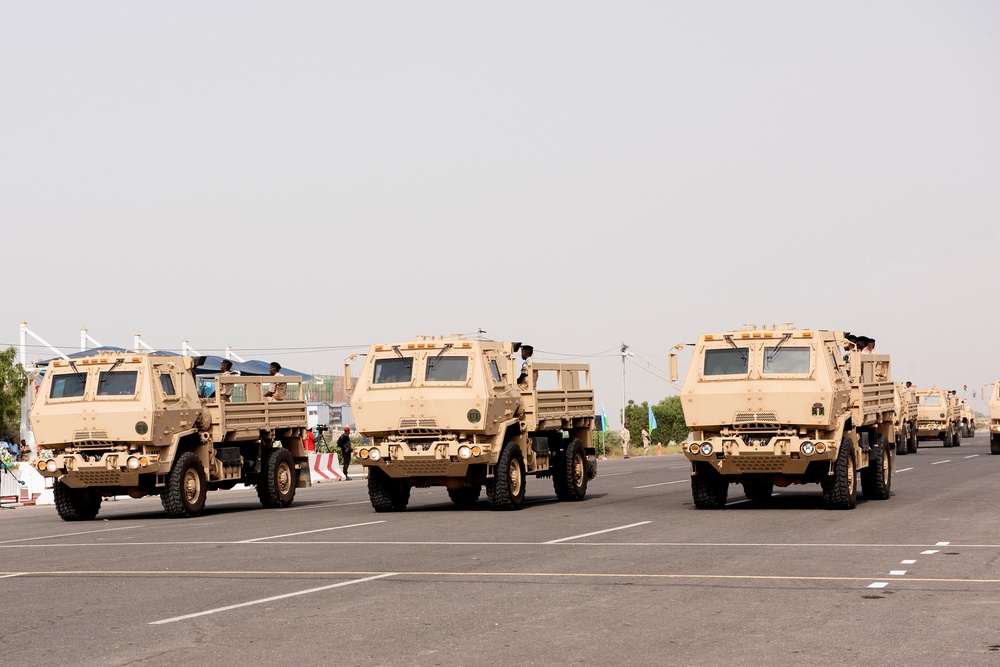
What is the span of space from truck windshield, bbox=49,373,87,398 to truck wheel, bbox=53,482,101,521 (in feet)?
4.87

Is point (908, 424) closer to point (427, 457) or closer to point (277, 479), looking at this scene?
point (277, 479)

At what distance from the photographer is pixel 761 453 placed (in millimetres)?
20344

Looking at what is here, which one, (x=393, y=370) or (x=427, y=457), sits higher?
(x=393, y=370)

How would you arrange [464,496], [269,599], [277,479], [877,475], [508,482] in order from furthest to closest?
[277,479] → [464,496] → [877,475] → [508,482] → [269,599]

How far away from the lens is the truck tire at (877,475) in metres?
23.4

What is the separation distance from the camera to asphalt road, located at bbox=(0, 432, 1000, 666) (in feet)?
29.1

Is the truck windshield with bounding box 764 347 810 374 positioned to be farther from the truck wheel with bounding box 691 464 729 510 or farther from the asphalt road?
the asphalt road

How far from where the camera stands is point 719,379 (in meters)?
21.0

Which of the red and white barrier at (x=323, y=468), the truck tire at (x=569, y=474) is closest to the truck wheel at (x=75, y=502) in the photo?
the truck tire at (x=569, y=474)

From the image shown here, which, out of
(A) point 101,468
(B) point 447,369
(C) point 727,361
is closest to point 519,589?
(C) point 727,361

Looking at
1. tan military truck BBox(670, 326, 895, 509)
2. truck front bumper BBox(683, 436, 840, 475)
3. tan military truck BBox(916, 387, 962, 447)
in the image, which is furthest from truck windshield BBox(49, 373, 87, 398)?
tan military truck BBox(916, 387, 962, 447)

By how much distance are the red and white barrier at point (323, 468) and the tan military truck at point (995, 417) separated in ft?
69.4

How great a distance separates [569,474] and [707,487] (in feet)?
13.1

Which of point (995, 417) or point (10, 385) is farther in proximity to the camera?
point (10, 385)
